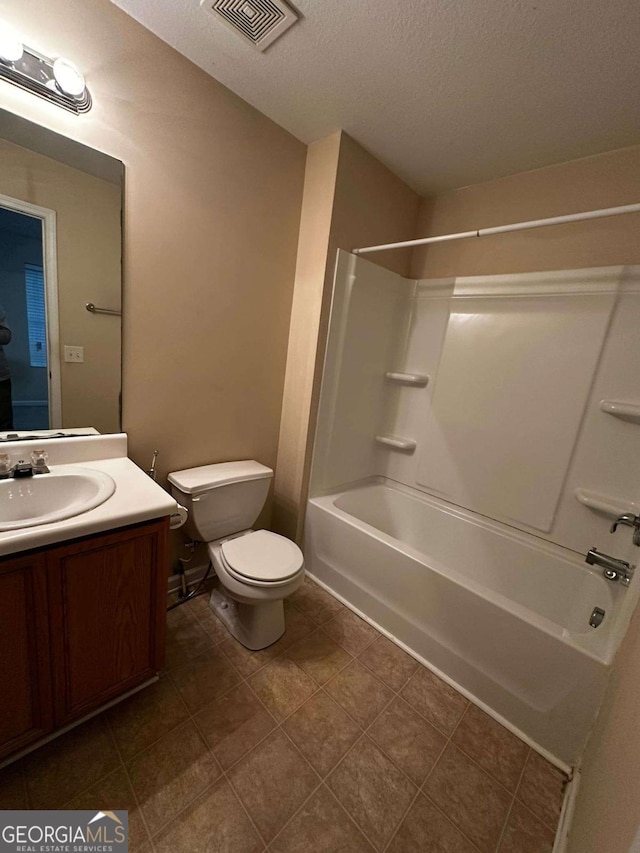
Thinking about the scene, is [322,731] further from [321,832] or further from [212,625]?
[212,625]

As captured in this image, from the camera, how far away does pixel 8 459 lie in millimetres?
1155

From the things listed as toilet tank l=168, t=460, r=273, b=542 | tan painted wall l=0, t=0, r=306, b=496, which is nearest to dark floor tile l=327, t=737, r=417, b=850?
toilet tank l=168, t=460, r=273, b=542

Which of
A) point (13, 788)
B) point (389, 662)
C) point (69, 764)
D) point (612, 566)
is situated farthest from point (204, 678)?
point (612, 566)

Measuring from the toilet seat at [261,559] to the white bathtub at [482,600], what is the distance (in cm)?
40

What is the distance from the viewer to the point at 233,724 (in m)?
1.20

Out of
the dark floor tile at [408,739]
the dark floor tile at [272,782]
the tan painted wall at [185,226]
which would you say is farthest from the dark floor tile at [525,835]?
the tan painted wall at [185,226]

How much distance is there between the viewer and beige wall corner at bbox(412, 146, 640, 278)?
1504mm

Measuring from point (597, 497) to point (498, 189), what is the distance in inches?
66.5

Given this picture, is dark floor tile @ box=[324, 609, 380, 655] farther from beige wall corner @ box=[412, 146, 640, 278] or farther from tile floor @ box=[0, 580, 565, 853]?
beige wall corner @ box=[412, 146, 640, 278]

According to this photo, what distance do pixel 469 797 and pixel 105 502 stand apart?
1.49 m

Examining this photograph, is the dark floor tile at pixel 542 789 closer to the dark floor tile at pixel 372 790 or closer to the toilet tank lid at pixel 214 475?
the dark floor tile at pixel 372 790

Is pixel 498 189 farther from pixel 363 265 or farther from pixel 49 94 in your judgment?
pixel 49 94

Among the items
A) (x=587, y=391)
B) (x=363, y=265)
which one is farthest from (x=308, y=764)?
(x=363, y=265)

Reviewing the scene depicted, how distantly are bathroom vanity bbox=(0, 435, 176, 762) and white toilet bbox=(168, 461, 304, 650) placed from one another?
320mm
